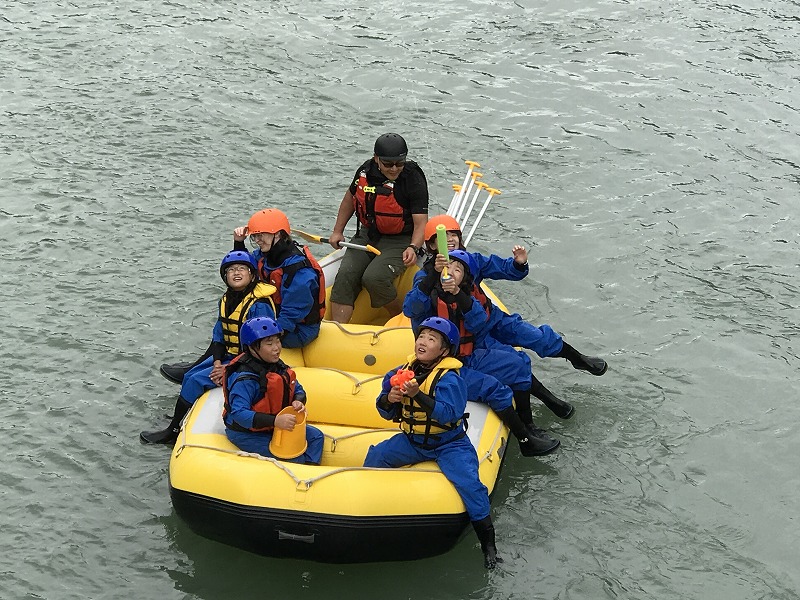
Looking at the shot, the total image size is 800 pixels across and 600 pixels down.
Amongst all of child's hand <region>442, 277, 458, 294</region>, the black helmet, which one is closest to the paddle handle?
child's hand <region>442, 277, 458, 294</region>

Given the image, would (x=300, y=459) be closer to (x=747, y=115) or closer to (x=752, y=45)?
(x=747, y=115)

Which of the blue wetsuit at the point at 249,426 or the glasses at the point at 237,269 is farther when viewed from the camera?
the glasses at the point at 237,269

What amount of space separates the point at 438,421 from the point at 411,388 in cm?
26

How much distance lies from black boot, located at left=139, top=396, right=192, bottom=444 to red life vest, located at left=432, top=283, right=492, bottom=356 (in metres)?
1.50

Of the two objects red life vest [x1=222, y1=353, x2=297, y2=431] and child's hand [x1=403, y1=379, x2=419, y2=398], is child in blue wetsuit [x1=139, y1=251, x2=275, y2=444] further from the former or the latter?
child's hand [x1=403, y1=379, x2=419, y2=398]

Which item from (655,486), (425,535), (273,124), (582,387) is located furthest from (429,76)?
(425,535)

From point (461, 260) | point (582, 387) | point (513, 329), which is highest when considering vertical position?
point (461, 260)

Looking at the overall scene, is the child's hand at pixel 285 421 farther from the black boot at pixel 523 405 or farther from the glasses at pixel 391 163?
the glasses at pixel 391 163

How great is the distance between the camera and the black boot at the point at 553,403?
6508 millimetres

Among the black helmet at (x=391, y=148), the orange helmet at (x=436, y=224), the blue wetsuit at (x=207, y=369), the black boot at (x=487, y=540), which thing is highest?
the black helmet at (x=391, y=148)

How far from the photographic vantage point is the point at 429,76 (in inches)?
446

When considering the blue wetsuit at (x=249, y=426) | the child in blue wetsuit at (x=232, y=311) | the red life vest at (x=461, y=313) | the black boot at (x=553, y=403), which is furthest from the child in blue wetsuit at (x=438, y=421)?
the black boot at (x=553, y=403)

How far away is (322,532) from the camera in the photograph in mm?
4984

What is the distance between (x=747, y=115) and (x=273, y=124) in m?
4.58
